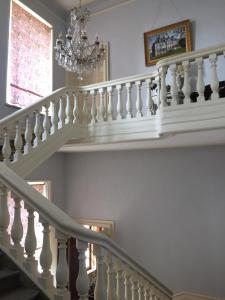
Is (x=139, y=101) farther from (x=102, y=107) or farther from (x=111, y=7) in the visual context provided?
(x=111, y=7)

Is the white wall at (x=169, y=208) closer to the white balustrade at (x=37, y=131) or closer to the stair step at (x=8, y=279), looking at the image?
the white balustrade at (x=37, y=131)

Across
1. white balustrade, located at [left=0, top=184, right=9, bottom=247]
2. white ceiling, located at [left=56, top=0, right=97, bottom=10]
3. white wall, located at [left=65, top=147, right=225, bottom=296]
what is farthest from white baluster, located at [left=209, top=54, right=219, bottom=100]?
white ceiling, located at [left=56, top=0, right=97, bottom=10]

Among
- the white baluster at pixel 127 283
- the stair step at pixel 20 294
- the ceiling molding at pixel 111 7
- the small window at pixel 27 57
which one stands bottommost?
the white baluster at pixel 127 283

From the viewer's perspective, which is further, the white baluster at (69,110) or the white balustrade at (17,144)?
the white baluster at (69,110)

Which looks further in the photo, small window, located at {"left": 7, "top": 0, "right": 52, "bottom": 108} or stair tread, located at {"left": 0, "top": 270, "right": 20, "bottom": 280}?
small window, located at {"left": 7, "top": 0, "right": 52, "bottom": 108}

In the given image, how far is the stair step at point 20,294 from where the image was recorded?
184 cm

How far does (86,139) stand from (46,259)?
9.60ft

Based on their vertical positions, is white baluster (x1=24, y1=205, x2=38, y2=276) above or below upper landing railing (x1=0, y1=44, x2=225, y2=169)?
below

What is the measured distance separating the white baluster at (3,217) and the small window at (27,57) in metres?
3.42

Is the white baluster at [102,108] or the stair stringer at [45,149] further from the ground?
the white baluster at [102,108]

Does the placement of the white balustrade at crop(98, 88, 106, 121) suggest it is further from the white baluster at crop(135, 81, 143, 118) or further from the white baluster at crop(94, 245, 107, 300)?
the white baluster at crop(94, 245, 107, 300)

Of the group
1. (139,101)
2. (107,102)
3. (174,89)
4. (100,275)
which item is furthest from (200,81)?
(100,275)

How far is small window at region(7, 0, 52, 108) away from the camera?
5.36m

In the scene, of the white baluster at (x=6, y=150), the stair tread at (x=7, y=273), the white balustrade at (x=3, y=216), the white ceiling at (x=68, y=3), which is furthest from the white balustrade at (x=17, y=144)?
the white ceiling at (x=68, y=3)
